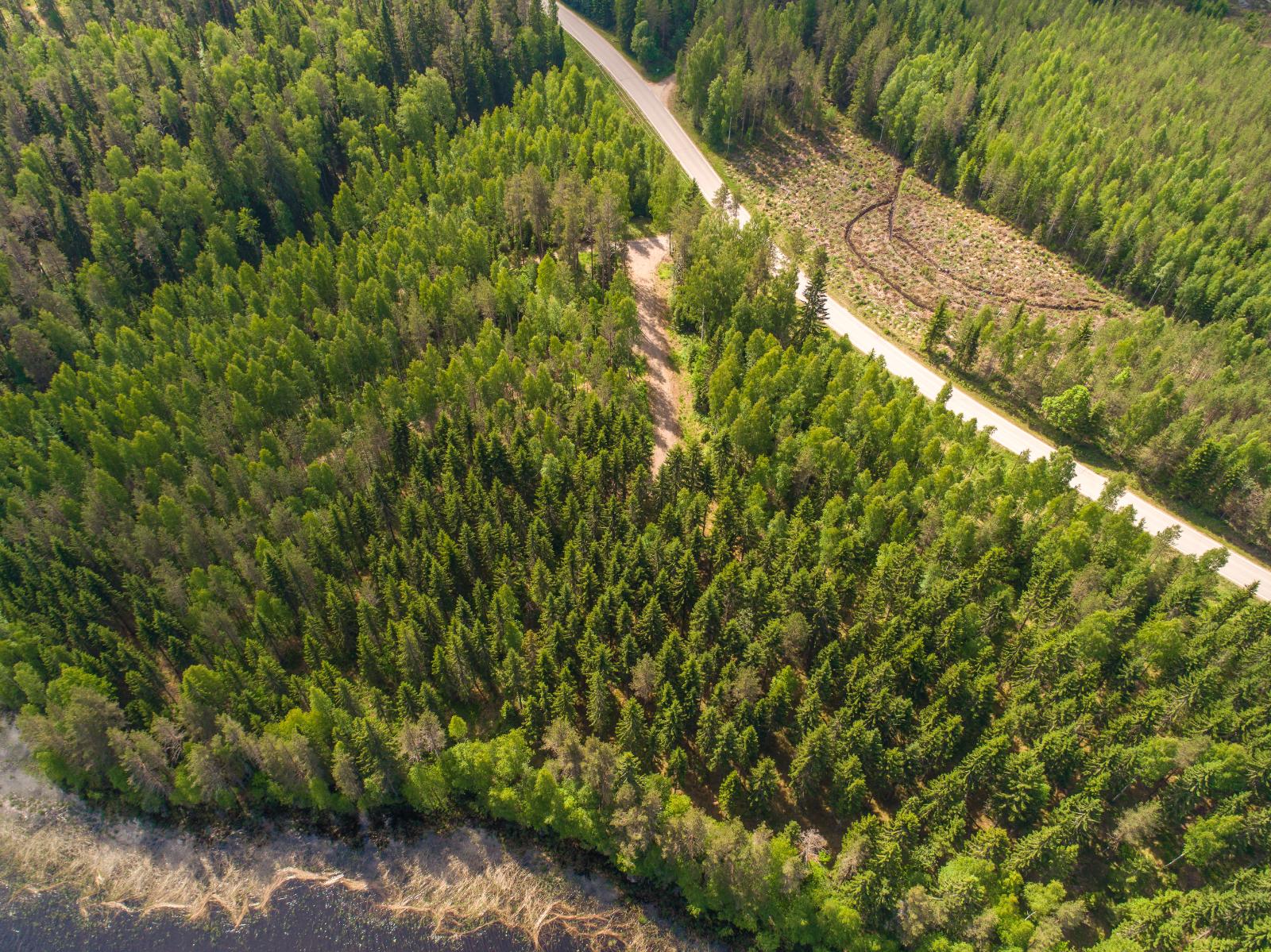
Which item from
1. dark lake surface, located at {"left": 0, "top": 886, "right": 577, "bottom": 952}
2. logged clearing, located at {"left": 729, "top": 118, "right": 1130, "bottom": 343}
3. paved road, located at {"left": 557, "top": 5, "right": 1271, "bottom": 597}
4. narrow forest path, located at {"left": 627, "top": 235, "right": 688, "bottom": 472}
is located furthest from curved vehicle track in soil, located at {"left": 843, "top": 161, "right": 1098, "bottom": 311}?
dark lake surface, located at {"left": 0, "top": 886, "right": 577, "bottom": 952}

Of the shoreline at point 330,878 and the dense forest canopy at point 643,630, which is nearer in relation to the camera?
the dense forest canopy at point 643,630

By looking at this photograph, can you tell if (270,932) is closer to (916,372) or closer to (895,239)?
(916,372)

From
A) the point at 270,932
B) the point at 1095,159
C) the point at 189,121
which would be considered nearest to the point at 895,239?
the point at 1095,159

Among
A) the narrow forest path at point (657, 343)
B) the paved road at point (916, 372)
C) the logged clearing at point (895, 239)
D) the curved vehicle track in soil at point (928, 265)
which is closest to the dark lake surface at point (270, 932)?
the narrow forest path at point (657, 343)

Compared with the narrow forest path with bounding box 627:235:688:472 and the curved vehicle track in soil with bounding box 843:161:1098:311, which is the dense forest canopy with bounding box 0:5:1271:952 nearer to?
the narrow forest path with bounding box 627:235:688:472

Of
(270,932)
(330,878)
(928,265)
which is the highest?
(928,265)

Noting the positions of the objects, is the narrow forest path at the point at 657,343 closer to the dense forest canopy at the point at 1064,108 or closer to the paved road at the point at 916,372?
the paved road at the point at 916,372
